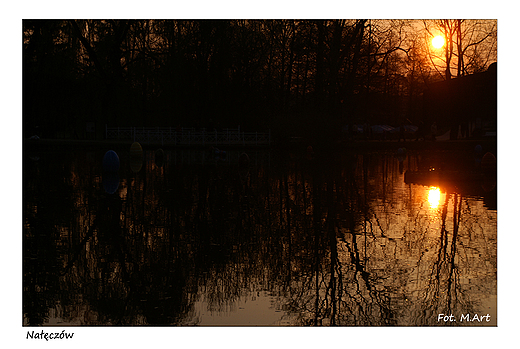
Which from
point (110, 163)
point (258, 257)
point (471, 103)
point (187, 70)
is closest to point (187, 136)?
point (187, 70)

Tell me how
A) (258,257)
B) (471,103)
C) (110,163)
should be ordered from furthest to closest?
1. (471,103)
2. (110,163)
3. (258,257)

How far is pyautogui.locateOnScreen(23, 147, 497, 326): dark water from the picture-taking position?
5793mm

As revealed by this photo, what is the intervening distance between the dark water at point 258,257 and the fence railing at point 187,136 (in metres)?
26.7

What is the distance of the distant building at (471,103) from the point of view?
48.1m

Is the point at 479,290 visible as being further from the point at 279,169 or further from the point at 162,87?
the point at 162,87

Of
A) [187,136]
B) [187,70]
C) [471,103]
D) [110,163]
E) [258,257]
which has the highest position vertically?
[187,70]

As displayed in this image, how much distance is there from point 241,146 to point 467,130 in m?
24.3

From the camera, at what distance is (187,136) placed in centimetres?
4172

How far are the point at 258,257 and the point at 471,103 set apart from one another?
46.3 m

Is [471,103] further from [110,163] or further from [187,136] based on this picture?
[110,163]

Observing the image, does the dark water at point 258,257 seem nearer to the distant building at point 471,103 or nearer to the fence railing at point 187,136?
the fence railing at point 187,136

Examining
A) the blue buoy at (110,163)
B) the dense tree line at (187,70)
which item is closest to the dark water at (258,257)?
the blue buoy at (110,163)
